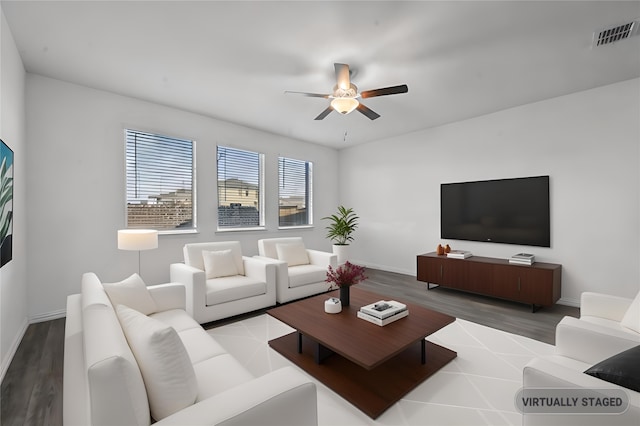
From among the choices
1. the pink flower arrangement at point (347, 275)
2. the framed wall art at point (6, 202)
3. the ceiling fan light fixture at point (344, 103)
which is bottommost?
the pink flower arrangement at point (347, 275)

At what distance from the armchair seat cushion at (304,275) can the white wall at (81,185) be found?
1767mm

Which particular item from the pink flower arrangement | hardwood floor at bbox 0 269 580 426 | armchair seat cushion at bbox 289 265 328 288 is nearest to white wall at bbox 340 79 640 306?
hardwood floor at bbox 0 269 580 426

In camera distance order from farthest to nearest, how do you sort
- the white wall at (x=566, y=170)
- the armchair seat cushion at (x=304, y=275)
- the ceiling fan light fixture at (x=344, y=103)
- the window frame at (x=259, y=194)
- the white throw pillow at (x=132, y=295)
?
the window frame at (x=259, y=194) → the armchair seat cushion at (x=304, y=275) → the white wall at (x=566, y=170) → the ceiling fan light fixture at (x=344, y=103) → the white throw pillow at (x=132, y=295)

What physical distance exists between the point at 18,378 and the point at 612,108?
6576 millimetres

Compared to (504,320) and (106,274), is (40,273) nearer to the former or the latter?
(106,274)

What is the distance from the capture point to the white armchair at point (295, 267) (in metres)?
3.75

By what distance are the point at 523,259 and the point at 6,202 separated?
18.4 ft

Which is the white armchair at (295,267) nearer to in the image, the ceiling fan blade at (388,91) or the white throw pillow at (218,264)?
the white throw pillow at (218,264)

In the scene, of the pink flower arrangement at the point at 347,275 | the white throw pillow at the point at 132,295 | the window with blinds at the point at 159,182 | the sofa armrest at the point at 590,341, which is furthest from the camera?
the window with blinds at the point at 159,182

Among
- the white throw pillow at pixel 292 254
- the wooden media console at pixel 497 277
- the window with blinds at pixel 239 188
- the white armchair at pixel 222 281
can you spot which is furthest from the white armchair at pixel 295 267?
the wooden media console at pixel 497 277

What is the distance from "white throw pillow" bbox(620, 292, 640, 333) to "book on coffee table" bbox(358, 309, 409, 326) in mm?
1431

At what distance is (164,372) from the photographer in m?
1.14

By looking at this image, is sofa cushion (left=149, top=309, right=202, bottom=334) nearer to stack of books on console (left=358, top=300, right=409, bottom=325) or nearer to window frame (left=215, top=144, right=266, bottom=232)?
stack of books on console (left=358, top=300, right=409, bottom=325)

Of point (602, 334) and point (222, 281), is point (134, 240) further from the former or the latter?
point (602, 334)
